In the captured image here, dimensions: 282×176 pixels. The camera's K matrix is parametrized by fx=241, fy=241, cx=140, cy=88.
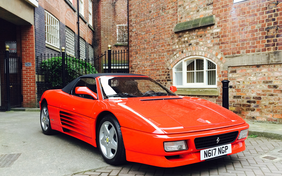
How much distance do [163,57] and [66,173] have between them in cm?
660

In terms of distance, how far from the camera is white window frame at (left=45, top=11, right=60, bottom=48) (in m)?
11.5

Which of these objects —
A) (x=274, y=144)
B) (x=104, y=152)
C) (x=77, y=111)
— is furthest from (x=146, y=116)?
(x=274, y=144)

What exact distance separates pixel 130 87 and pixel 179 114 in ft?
4.01

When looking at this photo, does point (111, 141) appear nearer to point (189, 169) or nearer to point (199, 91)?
point (189, 169)

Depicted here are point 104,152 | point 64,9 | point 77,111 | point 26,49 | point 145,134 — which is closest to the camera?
point 145,134

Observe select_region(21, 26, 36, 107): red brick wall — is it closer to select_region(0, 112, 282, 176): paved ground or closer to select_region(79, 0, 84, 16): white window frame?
select_region(0, 112, 282, 176): paved ground

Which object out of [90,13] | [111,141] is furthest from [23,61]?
[90,13]

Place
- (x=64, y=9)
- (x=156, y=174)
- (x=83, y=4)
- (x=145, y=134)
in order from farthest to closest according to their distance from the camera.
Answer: (x=83, y=4), (x=64, y=9), (x=156, y=174), (x=145, y=134)

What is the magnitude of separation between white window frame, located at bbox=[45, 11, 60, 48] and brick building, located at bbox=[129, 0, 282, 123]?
4.25 metres

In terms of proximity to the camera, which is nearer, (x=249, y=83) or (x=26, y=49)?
(x=249, y=83)

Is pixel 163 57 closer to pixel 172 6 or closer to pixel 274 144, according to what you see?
pixel 172 6

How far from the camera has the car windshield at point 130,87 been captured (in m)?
3.85

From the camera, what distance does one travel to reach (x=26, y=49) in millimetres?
10062

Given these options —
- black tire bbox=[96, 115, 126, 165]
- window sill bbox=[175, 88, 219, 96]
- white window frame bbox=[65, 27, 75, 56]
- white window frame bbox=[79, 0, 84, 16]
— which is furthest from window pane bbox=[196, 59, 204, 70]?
white window frame bbox=[79, 0, 84, 16]
